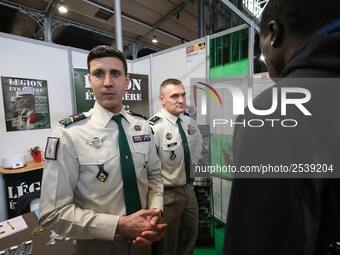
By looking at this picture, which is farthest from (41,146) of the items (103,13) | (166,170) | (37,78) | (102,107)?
(103,13)

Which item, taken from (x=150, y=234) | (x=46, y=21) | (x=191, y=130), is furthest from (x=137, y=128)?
(x=46, y=21)

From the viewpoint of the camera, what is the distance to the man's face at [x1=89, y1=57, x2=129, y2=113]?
114cm

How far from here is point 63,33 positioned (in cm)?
543

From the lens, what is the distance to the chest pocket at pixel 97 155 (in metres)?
1.03

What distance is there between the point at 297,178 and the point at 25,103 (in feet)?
8.43

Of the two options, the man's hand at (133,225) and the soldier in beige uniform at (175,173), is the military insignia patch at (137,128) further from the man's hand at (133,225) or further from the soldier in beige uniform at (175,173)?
the soldier in beige uniform at (175,173)

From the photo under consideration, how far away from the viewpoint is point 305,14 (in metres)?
0.46

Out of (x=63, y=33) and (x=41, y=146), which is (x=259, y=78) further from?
(x=63, y=33)

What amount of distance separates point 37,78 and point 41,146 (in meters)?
0.74

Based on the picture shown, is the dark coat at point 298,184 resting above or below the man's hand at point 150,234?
above

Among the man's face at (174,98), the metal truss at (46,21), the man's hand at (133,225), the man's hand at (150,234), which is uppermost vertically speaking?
the metal truss at (46,21)

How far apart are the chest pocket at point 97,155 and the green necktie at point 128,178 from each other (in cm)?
5

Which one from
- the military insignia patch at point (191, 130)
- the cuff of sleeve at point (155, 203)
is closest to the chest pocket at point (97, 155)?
the cuff of sleeve at point (155, 203)

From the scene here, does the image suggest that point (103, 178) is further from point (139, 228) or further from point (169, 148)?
point (169, 148)
